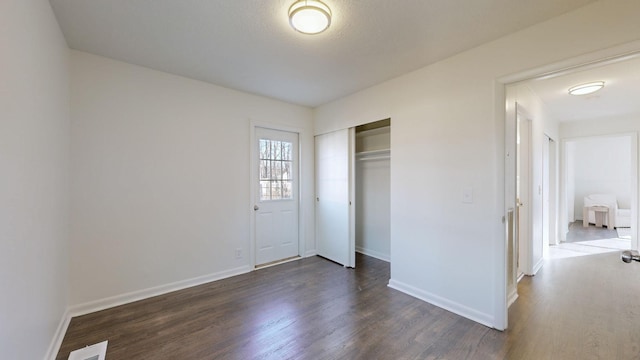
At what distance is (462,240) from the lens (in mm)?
2482

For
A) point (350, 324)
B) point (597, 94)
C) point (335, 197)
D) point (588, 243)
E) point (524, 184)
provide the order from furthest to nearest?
point (588, 243)
point (335, 197)
point (597, 94)
point (524, 184)
point (350, 324)

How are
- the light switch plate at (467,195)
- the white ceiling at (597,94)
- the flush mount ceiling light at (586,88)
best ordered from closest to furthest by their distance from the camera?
the light switch plate at (467,195)
the white ceiling at (597,94)
the flush mount ceiling light at (586,88)

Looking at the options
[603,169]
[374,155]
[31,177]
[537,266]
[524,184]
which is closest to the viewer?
[31,177]

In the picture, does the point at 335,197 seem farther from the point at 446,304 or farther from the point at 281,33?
the point at 281,33

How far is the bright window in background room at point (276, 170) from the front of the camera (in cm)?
388

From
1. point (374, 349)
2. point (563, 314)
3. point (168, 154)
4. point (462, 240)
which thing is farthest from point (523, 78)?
point (168, 154)

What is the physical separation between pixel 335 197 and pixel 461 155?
1929 mm

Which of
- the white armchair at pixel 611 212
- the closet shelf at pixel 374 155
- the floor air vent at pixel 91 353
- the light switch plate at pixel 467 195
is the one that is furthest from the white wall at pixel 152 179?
the white armchair at pixel 611 212

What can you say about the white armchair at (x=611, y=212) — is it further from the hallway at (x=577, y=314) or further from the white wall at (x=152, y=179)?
the white wall at (x=152, y=179)

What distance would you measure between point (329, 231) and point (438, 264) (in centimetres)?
179

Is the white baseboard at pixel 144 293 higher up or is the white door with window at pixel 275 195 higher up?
the white door with window at pixel 275 195

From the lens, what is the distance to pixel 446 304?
2578 millimetres

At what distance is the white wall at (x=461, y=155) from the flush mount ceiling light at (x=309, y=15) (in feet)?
4.80

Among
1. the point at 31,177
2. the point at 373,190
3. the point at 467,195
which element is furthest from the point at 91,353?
the point at 373,190
